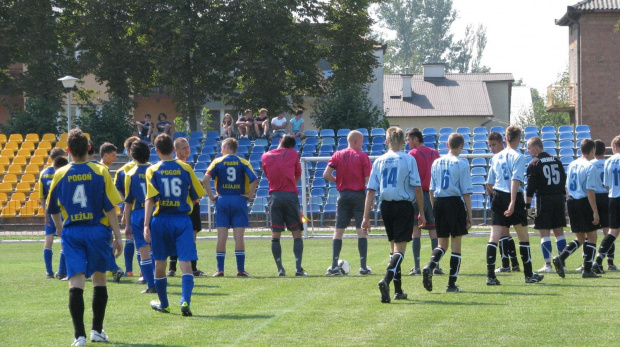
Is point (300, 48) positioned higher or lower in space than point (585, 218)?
higher

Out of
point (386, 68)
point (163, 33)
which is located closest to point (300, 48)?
point (163, 33)

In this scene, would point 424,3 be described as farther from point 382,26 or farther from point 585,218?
point 585,218

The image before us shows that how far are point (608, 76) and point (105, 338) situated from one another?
42865 millimetres

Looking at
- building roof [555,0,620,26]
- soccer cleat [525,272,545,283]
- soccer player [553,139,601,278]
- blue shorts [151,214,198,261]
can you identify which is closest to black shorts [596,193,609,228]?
soccer player [553,139,601,278]

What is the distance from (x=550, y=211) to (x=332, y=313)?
16.5 ft

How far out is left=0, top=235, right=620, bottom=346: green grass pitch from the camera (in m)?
8.47

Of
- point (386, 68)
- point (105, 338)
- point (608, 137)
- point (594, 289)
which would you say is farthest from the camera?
point (386, 68)

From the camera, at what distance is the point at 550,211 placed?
1377cm

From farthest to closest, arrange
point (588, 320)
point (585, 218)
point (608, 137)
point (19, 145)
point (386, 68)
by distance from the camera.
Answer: point (386, 68) < point (608, 137) < point (19, 145) < point (585, 218) < point (588, 320)

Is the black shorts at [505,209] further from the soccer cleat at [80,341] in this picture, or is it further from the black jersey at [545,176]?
the soccer cleat at [80,341]

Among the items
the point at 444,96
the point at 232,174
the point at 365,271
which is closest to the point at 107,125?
the point at 232,174

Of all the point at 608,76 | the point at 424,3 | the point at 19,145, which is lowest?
the point at 19,145

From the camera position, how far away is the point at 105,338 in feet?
27.9

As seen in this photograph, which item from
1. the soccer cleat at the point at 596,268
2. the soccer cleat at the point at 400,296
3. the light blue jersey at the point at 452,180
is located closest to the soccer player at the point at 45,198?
the soccer cleat at the point at 400,296
